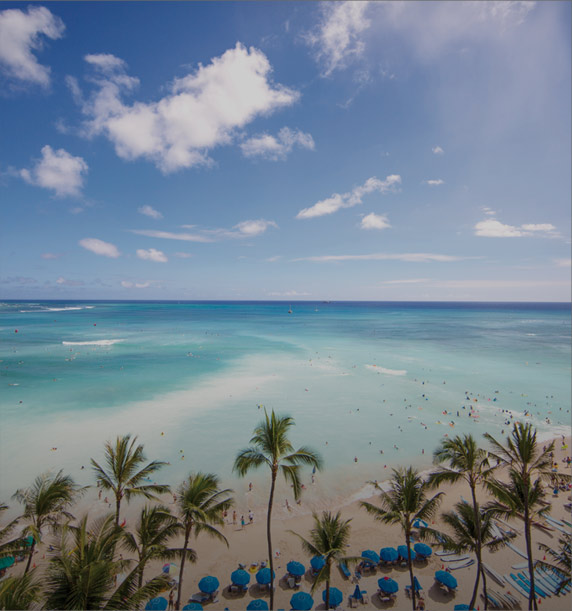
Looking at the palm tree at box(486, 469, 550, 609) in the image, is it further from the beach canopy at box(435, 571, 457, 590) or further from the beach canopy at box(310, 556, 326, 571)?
the beach canopy at box(310, 556, 326, 571)

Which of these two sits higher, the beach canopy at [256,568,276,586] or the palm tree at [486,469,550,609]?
the palm tree at [486,469,550,609]

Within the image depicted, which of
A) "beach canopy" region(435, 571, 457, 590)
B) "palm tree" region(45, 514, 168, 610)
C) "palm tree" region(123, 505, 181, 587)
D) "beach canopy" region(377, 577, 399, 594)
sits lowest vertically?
"beach canopy" region(435, 571, 457, 590)

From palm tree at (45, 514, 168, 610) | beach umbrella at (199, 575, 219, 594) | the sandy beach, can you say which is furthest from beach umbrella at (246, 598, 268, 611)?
palm tree at (45, 514, 168, 610)

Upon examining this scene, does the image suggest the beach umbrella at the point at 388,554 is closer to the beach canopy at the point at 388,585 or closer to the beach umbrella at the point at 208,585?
the beach canopy at the point at 388,585

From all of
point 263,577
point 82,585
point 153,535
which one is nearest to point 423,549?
point 263,577

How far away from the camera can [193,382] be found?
5188 cm

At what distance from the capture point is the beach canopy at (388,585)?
53.3 ft

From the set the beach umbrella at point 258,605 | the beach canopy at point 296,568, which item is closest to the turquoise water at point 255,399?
the beach canopy at point 296,568

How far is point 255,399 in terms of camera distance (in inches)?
1767

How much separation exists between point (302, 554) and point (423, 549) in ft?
24.1

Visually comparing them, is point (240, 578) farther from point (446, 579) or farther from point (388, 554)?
point (446, 579)

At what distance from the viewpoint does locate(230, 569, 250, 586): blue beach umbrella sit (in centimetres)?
1655

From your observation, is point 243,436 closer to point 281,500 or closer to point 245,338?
point 281,500

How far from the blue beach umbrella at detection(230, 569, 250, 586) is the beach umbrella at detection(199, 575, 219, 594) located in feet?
2.89
